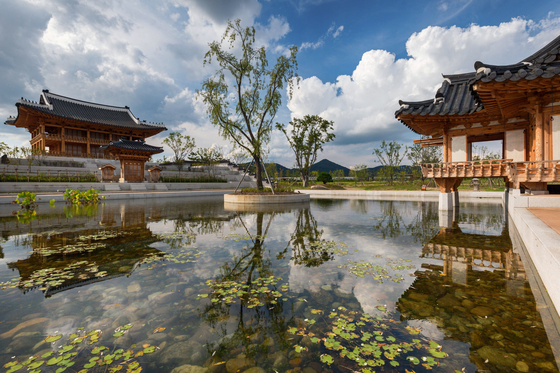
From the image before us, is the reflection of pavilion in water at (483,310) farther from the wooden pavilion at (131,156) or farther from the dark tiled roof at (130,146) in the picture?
the wooden pavilion at (131,156)

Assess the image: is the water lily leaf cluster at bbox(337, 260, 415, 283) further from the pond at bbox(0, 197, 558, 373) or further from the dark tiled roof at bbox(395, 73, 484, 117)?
the dark tiled roof at bbox(395, 73, 484, 117)

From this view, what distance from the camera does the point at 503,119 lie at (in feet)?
35.7

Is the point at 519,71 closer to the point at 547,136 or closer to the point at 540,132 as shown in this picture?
the point at 540,132

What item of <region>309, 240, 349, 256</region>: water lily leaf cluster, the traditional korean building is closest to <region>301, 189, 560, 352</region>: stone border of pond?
<region>309, 240, 349, 256</region>: water lily leaf cluster

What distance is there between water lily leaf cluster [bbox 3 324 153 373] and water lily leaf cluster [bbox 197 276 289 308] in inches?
42.9

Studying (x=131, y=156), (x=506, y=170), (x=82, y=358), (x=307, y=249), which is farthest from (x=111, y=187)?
(x=506, y=170)

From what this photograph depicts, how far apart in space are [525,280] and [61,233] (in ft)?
35.5

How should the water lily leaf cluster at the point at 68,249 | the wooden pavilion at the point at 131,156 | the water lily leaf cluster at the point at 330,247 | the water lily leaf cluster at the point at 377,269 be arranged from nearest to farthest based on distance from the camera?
1. the water lily leaf cluster at the point at 377,269
2. the water lily leaf cluster at the point at 68,249
3. the water lily leaf cluster at the point at 330,247
4. the wooden pavilion at the point at 131,156

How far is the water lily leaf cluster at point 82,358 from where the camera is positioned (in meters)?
2.05

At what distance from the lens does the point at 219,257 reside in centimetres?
509

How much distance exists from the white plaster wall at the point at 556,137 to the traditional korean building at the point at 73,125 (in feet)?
120

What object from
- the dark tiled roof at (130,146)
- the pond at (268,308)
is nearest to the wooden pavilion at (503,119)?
the pond at (268,308)

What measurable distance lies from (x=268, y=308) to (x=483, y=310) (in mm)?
2614

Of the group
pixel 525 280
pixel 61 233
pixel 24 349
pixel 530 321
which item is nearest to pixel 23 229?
pixel 61 233
